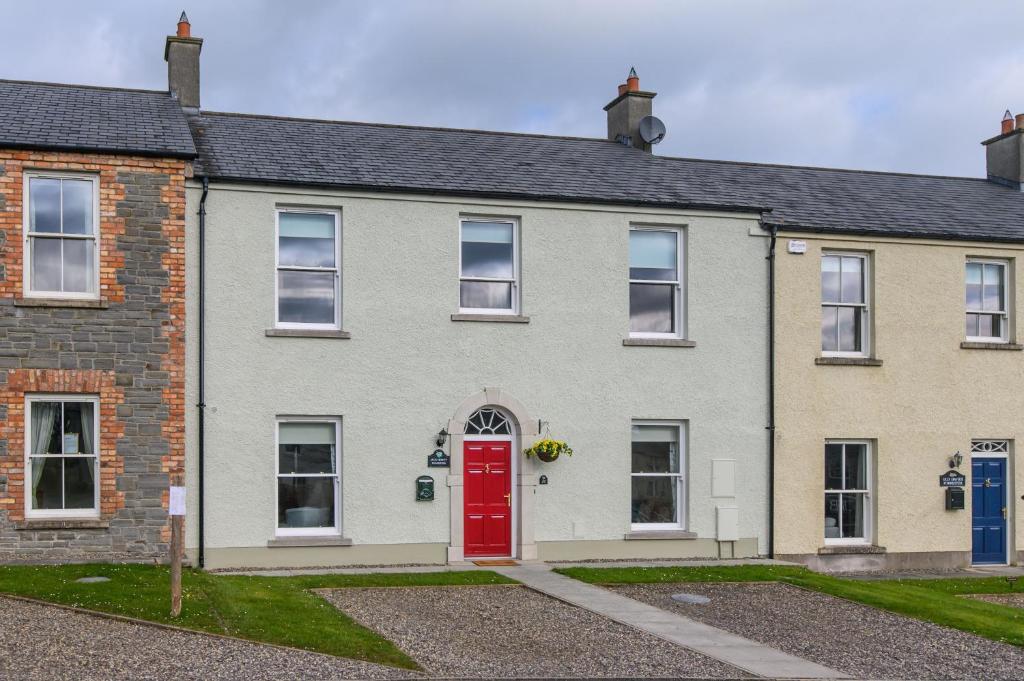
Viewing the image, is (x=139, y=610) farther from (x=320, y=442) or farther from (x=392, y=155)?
(x=392, y=155)

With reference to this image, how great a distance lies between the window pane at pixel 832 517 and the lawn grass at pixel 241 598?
6.84 metres

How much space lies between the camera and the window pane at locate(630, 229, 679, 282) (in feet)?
67.5

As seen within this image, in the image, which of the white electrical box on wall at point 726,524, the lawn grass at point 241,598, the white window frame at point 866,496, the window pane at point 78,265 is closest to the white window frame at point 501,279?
the lawn grass at point 241,598

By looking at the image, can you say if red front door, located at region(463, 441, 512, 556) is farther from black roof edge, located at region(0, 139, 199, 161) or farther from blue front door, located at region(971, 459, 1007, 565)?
blue front door, located at region(971, 459, 1007, 565)

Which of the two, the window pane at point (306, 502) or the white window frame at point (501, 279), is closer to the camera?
the window pane at point (306, 502)

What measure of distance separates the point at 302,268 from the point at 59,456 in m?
4.50

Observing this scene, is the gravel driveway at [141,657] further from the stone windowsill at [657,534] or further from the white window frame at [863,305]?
the white window frame at [863,305]

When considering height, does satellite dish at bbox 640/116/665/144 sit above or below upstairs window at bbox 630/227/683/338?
above

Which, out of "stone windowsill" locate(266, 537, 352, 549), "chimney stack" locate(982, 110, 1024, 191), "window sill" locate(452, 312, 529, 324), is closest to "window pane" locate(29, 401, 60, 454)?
"stone windowsill" locate(266, 537, 352, 549)

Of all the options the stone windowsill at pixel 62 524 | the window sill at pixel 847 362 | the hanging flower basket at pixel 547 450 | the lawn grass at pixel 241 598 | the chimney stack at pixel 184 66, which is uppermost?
the chimney stack at pixel 184 66

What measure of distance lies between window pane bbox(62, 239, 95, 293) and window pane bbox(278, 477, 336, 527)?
410 centimetres

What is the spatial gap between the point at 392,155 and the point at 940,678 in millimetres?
12466

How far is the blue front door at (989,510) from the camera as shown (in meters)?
22.3

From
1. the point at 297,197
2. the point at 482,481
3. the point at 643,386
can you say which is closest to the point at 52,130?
the point at 297,197
